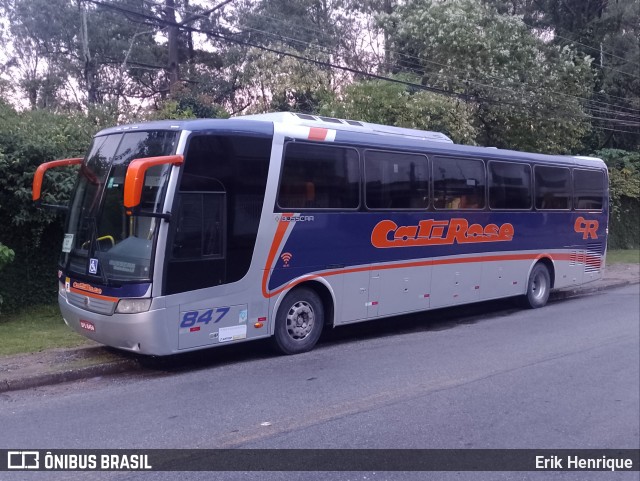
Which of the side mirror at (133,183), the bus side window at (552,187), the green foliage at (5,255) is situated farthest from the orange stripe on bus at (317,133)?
the bus side window at (552,187)

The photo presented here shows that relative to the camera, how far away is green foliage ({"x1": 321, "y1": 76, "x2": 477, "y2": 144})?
20.3 meters

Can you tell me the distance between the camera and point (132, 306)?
8.69m

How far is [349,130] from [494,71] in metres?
13.5

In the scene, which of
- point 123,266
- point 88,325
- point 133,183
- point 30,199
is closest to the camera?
point 133,183

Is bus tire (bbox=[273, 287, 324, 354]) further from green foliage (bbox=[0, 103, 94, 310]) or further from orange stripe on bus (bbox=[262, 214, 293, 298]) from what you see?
green foliage (bbox=[0, 103, 94, 310])

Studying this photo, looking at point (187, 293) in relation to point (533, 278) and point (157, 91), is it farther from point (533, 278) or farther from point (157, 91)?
point (157, 91)

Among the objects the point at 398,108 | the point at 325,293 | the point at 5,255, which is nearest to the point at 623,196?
the point at 398,108

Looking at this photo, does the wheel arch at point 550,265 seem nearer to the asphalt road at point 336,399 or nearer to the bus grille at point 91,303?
the asphalt road at point 336,399

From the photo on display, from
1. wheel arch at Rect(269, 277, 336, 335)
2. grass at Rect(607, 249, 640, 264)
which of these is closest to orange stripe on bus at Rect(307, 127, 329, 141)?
wheel arch at Rect(269, 277, 336, 335)

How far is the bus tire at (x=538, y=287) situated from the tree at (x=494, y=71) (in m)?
6.85

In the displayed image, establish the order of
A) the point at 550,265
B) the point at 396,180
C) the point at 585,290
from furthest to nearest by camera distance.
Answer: the point at 585,290 → the point at 550,265 → the point at 396,180

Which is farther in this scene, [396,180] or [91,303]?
[396,180]

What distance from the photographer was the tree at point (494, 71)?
22859 millimetres

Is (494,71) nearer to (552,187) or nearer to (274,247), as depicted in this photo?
(552,187)
